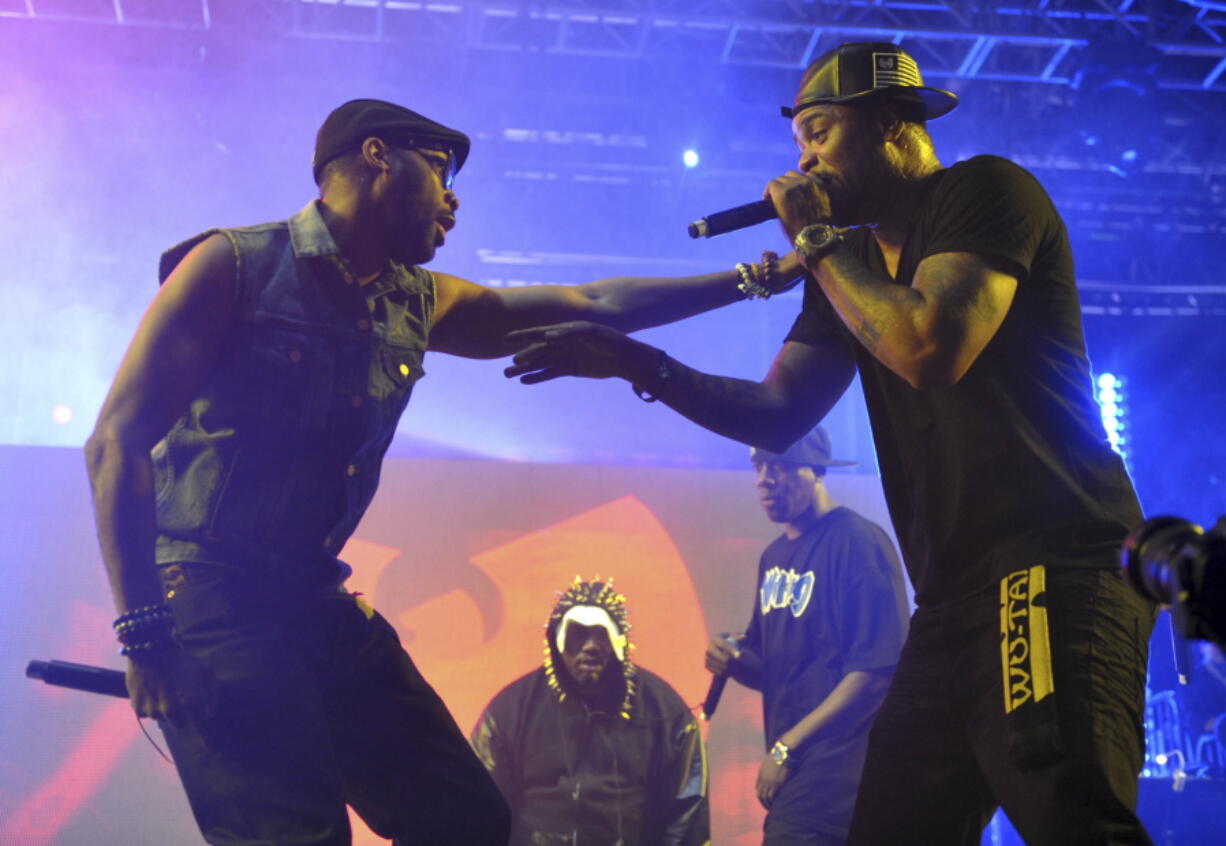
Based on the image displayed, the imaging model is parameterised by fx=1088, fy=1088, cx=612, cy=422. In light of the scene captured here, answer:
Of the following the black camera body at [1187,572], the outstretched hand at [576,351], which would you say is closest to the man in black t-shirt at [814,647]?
the outstretched hand at [576,351]

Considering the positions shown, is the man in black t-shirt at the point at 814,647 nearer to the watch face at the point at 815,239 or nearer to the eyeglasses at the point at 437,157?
the eyeglasses at the point at 437,157

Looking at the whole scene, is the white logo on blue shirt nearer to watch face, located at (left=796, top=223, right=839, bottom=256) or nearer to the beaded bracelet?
watch face, located at (left=796, top=223, right=839, bottom=256)

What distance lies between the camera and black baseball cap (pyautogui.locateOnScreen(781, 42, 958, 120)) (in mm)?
2307

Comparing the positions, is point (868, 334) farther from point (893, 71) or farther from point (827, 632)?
point (827, 632)

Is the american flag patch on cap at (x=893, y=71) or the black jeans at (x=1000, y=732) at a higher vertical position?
the american flag patch on cap at (x=893, y=71)

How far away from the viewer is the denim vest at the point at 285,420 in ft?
7.51

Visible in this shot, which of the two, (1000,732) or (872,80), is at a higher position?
(872,80)

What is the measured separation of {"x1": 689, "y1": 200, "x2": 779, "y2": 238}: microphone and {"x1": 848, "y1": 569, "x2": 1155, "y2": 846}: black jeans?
930 mm

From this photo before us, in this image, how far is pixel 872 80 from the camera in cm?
231

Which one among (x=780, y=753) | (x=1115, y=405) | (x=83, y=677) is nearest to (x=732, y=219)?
(x=83, y=677)

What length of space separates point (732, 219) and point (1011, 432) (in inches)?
34.9

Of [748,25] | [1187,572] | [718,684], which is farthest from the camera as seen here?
[748,25]

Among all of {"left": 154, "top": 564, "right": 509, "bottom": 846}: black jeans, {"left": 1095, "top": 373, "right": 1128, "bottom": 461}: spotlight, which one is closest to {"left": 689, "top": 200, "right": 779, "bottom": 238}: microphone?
{"left": 154, "top": 564, "right": 509, "bottom": 846}: black jeans

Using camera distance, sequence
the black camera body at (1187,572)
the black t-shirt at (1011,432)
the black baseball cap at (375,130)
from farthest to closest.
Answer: the black baseball cap at (375,130), the black t-shirt at (1011,432), the black camera body at (1187,572)
